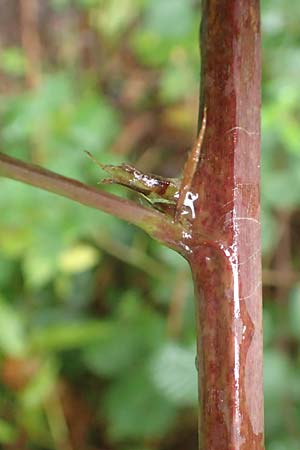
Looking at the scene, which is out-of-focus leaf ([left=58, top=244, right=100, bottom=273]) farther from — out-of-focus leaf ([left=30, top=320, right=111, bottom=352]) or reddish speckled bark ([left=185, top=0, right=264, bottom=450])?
reddish speckled bark ([left=185, top=0, right=264, bottom=450])

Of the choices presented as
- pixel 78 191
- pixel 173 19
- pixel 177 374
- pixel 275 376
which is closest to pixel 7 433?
pixel 177 374

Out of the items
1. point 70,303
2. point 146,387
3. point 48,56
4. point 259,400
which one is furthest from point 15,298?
point 259,400

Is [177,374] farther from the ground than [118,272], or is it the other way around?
[118,272]

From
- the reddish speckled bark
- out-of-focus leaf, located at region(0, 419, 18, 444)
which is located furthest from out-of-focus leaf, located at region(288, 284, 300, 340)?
the reddish speckled bark

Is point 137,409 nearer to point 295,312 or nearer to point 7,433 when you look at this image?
point 7,433

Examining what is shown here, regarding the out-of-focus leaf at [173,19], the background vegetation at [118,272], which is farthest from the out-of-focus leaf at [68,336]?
the out-of-focus leaf at [173,19]

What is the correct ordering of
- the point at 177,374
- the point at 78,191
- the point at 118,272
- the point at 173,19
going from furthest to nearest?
the point at 118,272 → the point at 173,19 → the point at 177,374 → the point at 78,191
